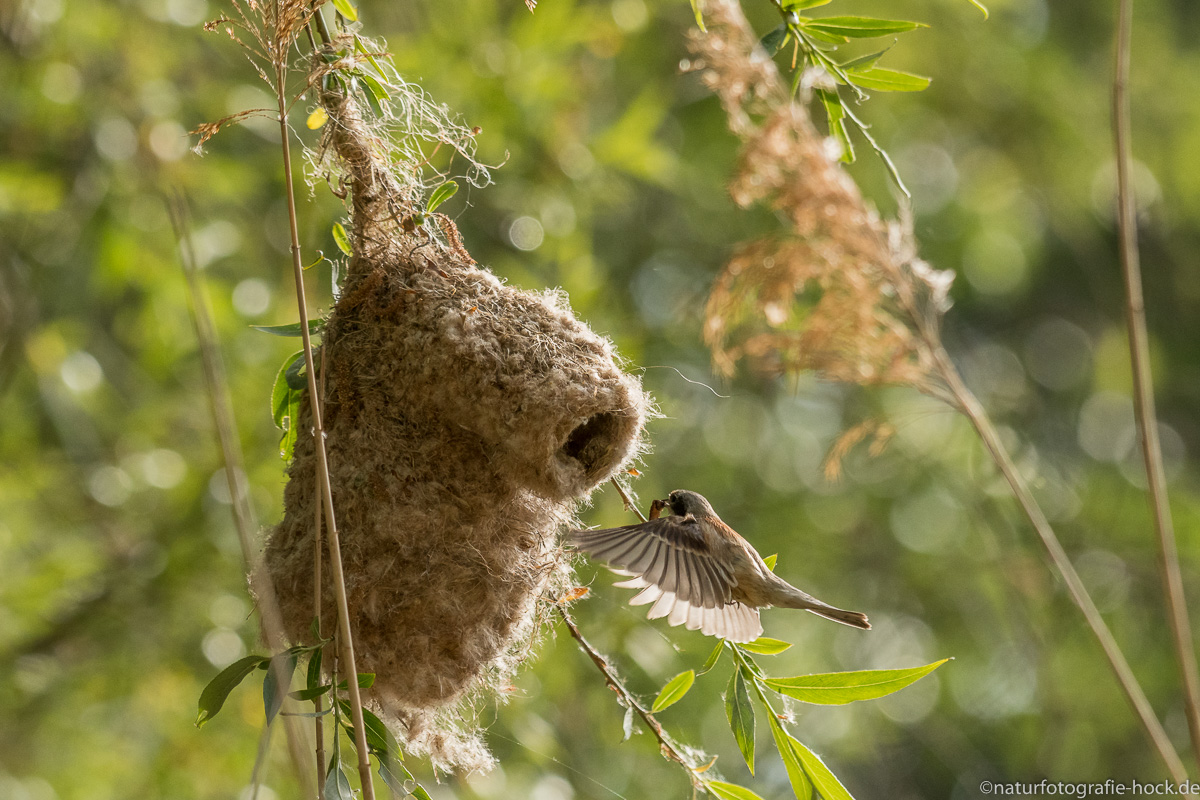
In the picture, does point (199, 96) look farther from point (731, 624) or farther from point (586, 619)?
point (731, 624)

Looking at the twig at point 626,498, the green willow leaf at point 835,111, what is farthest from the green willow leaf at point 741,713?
the green willow leaf at point 835,111

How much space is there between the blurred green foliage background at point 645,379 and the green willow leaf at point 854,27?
777mm

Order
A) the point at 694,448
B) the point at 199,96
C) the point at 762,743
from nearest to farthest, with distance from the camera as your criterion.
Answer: the point at 199,96 < the point at 762,743 < the point at 694,448

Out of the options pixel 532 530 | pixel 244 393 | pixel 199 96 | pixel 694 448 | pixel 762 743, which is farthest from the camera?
pixel 694 448

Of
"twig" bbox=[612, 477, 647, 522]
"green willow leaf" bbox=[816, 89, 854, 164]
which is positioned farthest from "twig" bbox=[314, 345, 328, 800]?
"green willow leaf" bbox=[816, 89, 854, 164]

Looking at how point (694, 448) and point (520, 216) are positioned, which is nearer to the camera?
point (520, 216)

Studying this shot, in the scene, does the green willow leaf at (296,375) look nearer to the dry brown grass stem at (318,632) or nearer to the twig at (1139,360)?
the dry brown grass stem at (318,632)

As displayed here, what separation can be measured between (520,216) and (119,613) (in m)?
2.49

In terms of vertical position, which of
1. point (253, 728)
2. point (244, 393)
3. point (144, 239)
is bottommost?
point (253, 728)

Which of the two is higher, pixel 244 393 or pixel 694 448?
pixel 244 393

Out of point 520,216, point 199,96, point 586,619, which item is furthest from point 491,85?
point 586,619

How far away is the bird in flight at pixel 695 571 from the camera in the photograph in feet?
6.98

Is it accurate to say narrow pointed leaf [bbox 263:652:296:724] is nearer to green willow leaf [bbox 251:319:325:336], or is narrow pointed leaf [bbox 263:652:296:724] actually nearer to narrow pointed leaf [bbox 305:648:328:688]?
narrow pointed leaf [bbox 305:648:328:688]

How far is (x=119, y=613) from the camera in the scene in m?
4.47
